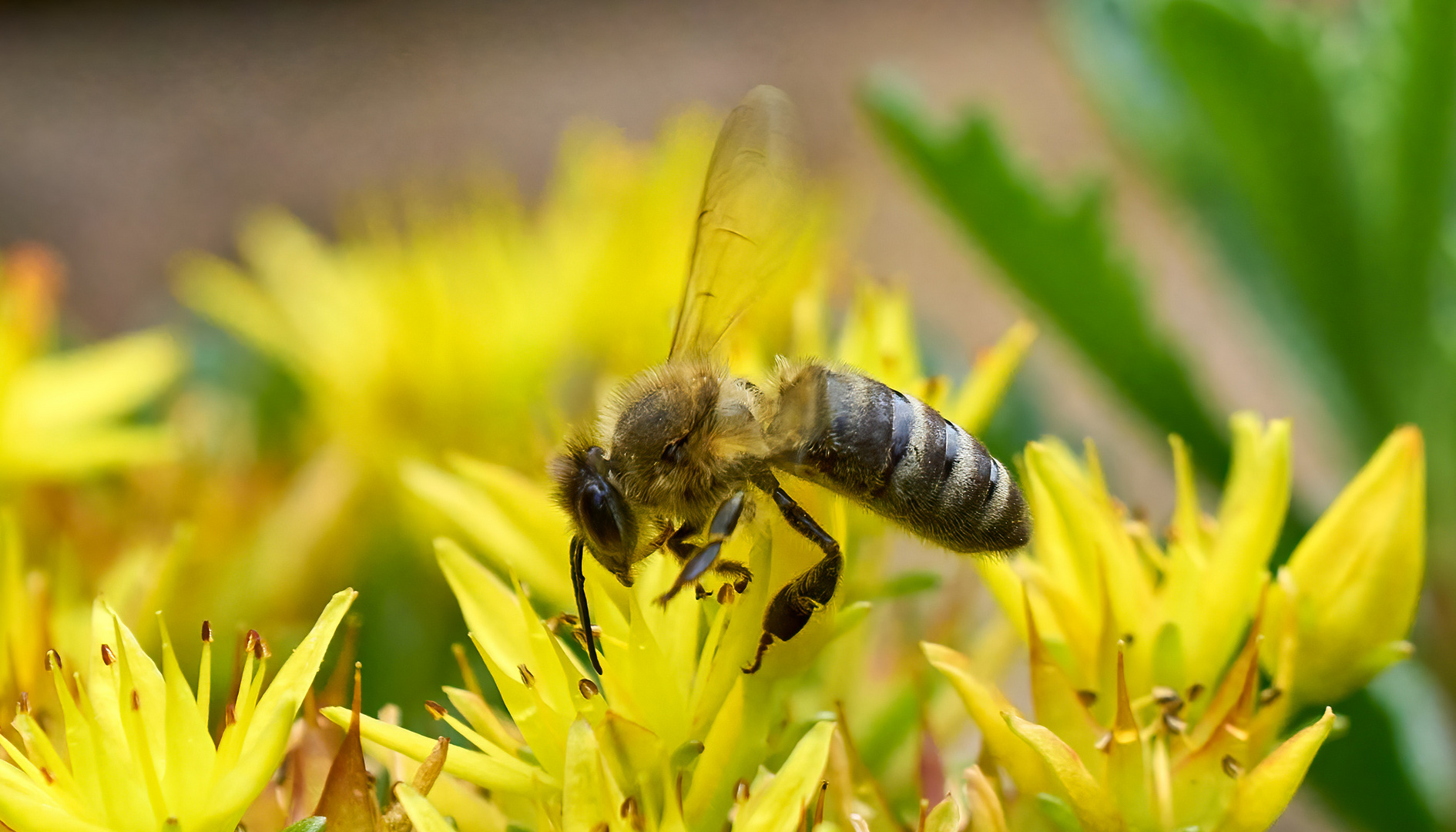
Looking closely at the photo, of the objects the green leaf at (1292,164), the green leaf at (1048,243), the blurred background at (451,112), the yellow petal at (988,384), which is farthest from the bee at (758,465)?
the blurred background at (451,112)

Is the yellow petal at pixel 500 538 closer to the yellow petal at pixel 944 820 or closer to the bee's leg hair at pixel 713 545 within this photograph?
the bee's leg hair at pixel 713 545

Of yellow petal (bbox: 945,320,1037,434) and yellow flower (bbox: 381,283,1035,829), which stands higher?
yellow petal (bbox: 945,320,1037,434)

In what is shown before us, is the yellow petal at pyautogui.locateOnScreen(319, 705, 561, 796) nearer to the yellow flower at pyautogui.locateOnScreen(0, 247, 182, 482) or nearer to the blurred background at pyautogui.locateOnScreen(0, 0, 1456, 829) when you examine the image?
the yellow flower at pyautogui.locateOnScreen(0, 247, 182, 482)

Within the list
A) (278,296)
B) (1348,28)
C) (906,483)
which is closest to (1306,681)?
(906,483)

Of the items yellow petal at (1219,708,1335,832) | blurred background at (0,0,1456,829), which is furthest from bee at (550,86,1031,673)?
blurred background at (0,0,1456,829)

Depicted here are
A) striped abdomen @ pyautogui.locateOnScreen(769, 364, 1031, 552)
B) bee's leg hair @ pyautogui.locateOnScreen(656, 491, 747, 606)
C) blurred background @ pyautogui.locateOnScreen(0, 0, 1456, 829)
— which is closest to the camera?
bee's leg hair @ pyautogui.locateOnScreen(656, 491, 747, 606)

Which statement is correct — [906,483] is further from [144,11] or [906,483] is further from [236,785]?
[144,11]
